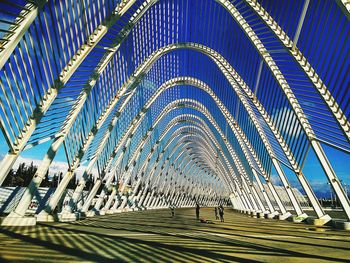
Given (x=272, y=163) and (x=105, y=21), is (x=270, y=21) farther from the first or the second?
(x=272, y=163)

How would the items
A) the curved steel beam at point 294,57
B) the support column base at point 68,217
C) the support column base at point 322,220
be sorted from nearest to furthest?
the curved steel beam at point 294,57 < the support column base at point 68,217 < the support column base at point 322,220

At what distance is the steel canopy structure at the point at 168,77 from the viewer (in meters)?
11.8

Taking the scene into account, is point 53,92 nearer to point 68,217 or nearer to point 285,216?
point 68,217

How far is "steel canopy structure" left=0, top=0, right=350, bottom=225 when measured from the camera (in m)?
11.8

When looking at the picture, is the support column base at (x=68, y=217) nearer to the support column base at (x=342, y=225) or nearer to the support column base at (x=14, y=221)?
the support column base at (x=14, y=221)

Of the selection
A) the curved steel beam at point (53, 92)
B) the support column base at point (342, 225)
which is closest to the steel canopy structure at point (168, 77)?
the curved steel beam at point (53, 92)

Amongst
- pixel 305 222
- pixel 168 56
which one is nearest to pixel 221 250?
pixel 305 222

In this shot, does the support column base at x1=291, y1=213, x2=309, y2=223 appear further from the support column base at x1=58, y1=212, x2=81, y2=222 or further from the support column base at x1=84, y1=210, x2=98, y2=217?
the support column base at x1=84, y1=210, x2=98, y2=217

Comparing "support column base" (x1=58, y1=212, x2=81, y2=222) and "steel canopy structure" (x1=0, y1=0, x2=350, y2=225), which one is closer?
"steel canopy structure" (x1=0, y1=0, x2=350, y2=225)

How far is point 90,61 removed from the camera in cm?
1628

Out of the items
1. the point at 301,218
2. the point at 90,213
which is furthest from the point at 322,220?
the point at 90,213

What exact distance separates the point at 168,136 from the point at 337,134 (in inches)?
1500

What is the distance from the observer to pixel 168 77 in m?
32.3

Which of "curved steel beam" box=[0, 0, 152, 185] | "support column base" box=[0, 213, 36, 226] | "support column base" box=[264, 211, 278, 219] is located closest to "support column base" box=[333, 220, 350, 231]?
"support column base" box=[264, 211, 278, 219]
